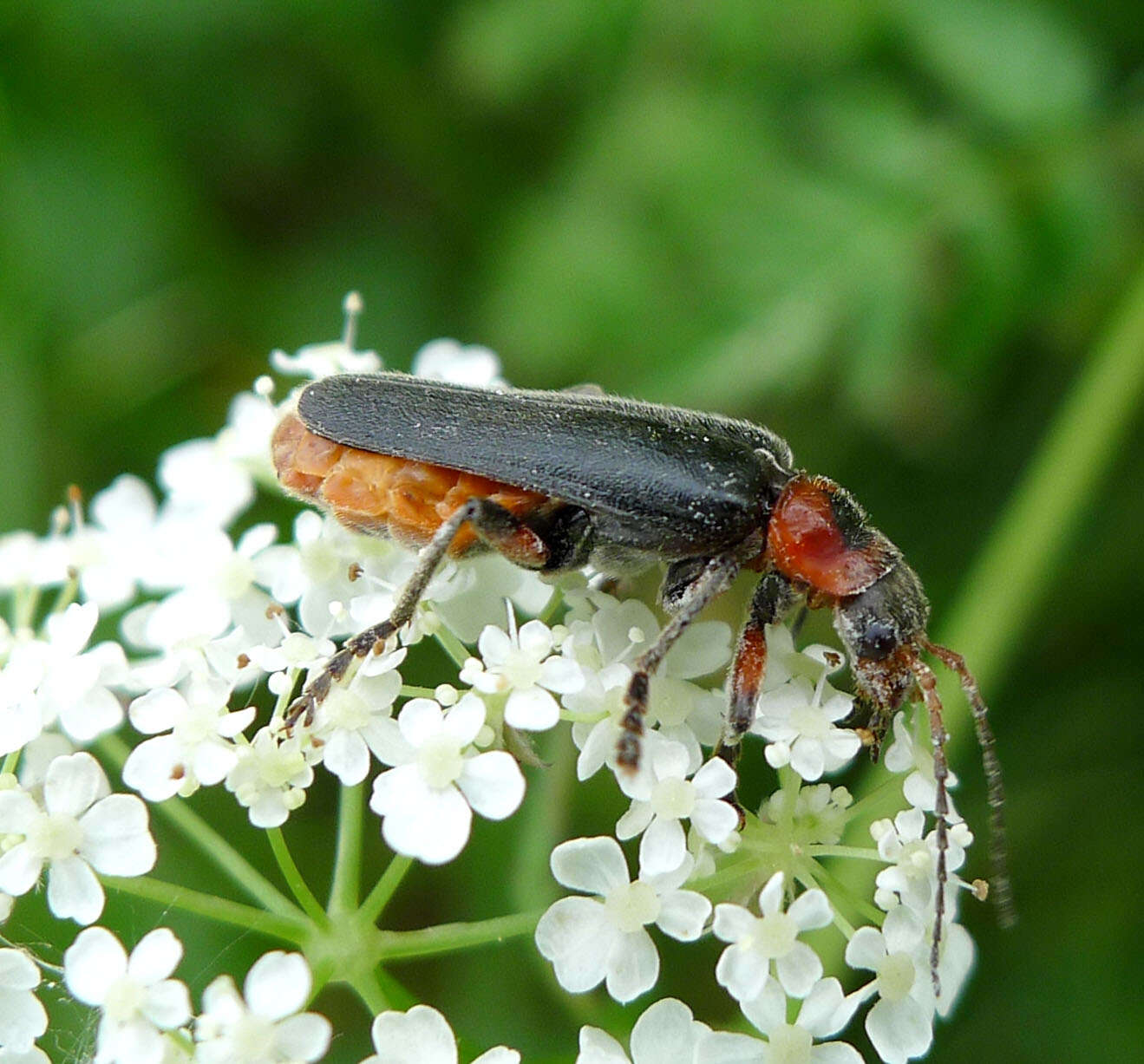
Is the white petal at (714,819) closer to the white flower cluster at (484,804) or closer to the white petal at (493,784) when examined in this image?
the white flower cluster at (484,804)

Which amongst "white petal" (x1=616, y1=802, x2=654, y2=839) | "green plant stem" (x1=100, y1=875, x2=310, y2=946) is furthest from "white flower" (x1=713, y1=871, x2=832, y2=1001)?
"green plant stem" (x1=100, y1=875, x2=310, y2=946)

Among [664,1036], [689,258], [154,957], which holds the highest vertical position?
[689,258]

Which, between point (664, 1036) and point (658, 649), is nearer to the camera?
point (664, 1036)

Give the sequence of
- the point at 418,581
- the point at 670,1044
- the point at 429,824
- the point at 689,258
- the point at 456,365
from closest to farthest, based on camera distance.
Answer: the point at 670,1044, the point at 429,824, the point at 418,581, the point at 456,365, the point at 689,258

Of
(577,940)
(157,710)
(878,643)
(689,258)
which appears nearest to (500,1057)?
(577,940)

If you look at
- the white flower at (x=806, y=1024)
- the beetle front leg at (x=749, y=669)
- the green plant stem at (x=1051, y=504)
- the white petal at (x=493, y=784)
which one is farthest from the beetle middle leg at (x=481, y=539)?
the green plant stem at (x=1051, y=504)

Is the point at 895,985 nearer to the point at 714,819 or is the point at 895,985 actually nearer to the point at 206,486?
the point at 714,819

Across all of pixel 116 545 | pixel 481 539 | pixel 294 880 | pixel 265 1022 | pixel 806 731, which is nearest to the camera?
pixel 265 1022

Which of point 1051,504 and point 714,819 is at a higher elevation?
point 1051,504
